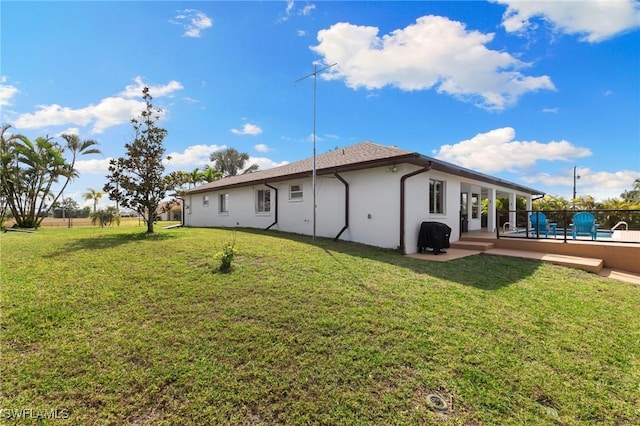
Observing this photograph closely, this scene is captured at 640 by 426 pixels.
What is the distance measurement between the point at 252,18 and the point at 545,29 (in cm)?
928

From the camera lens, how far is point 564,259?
7.99 meters

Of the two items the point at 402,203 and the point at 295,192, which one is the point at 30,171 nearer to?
the point at 295,192

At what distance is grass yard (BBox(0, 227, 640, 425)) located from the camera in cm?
260

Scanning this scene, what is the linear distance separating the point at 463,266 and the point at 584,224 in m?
5.63

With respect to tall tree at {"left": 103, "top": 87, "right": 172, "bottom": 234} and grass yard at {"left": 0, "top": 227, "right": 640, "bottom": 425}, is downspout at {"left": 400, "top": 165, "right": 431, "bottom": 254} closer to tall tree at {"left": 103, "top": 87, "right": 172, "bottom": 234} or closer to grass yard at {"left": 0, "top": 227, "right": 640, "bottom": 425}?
grass yard at {"left": 0, "top": 227, "right": 640, "bottom": 425}

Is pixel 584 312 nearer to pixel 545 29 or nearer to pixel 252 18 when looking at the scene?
pixel 545 29

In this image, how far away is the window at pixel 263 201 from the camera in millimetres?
14695

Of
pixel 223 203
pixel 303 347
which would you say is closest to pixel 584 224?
pixel 303 347

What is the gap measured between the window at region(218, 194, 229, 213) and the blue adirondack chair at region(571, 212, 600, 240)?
16337 millimetres

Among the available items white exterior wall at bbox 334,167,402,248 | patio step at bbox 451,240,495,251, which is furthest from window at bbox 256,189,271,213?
patio step at bbox 451,240,495,251

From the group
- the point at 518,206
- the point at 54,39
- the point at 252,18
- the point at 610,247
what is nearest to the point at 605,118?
the point at 518,206

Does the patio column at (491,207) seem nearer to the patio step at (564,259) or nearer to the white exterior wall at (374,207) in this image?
the patio step at (564,259)

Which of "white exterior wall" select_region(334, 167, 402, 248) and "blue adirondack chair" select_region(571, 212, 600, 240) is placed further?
"blue adirondack chair" select_region(571, 212, 600, 240)

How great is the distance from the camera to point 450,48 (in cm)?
934
